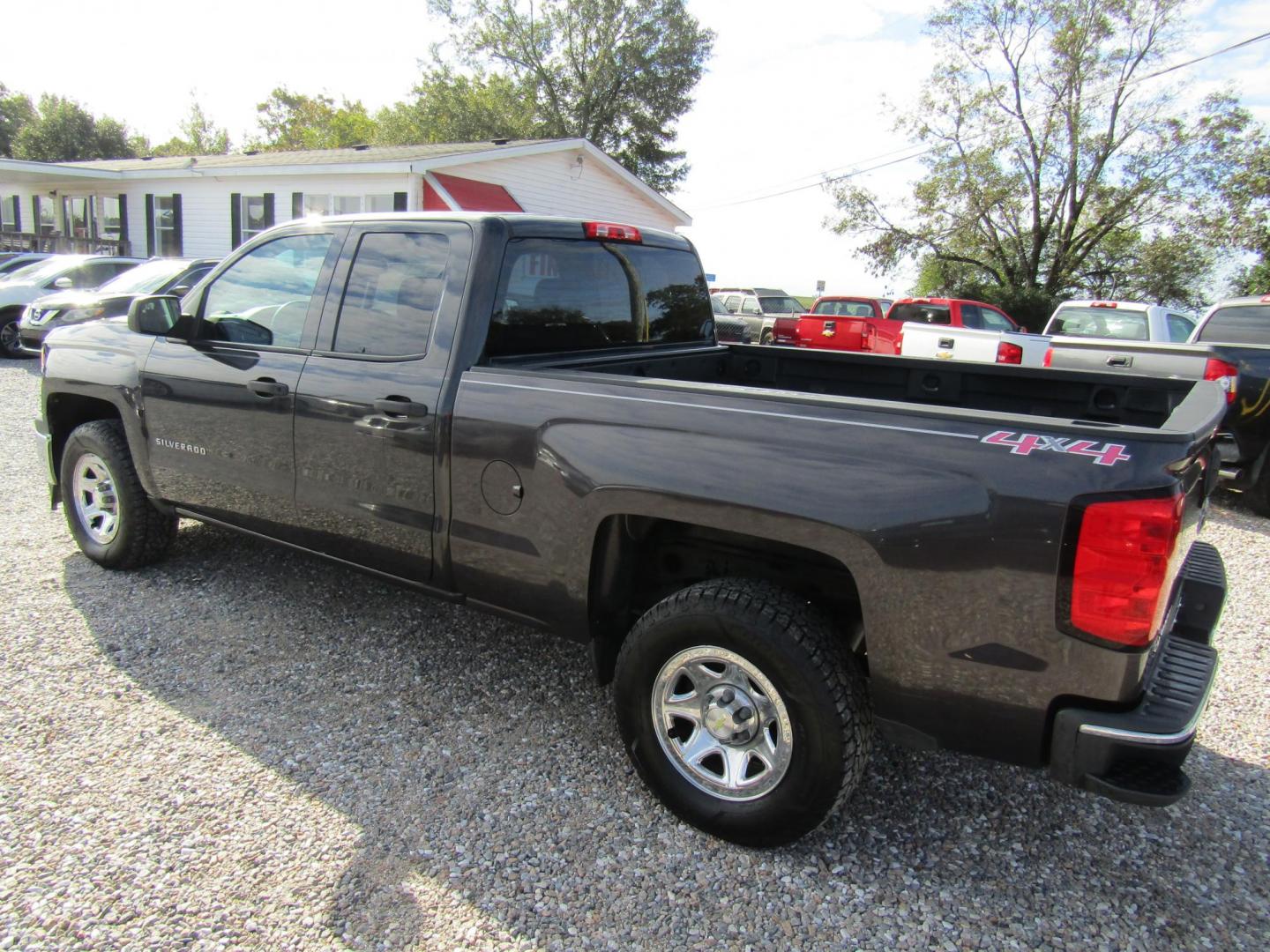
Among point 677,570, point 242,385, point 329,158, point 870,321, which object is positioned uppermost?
point 329,158

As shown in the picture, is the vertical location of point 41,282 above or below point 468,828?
above

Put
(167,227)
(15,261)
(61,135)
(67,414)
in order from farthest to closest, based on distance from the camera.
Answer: (61,135) < (167,227) < (15,261) < (67,414)

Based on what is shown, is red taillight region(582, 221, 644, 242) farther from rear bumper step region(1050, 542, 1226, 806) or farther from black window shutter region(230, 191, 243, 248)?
black window shutter region(230, 191, 243, 248)

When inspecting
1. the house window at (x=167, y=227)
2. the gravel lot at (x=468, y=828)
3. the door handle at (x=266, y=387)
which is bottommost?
the gravel lot at (x=468, y=828)

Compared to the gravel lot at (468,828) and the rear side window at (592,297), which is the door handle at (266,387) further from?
the gravel lot at (468,828)

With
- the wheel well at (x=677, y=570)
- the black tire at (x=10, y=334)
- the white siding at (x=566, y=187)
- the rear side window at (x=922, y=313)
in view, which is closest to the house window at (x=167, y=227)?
the black tire at (x=10, y=334)

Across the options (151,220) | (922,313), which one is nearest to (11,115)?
(151,220)

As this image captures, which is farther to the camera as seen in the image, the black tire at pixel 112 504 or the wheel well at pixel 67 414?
the wheel well at pixel 67 414

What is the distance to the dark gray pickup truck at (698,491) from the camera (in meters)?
1.99

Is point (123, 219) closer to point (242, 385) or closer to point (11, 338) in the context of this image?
point (11, 338)

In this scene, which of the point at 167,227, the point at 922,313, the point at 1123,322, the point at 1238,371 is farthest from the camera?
the point at 167,227

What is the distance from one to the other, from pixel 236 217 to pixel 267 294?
60.0ft

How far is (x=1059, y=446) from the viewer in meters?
1.96

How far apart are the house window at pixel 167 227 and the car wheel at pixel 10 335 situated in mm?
8051
